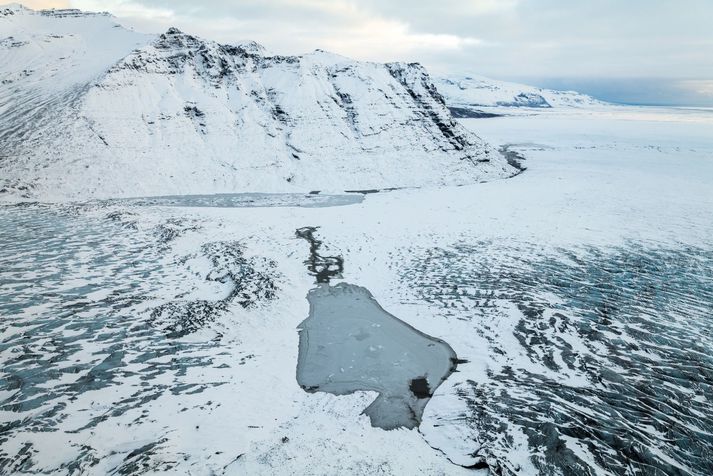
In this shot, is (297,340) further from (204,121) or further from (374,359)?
(204,121)

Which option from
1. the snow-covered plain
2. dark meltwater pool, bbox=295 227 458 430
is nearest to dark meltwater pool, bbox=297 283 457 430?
dark meltwater pool, bbox=295 227 458 430

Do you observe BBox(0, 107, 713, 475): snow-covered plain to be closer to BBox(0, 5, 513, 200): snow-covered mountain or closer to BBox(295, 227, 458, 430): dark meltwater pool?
BBox(295, 227, 458, 430): dark meltwater pool

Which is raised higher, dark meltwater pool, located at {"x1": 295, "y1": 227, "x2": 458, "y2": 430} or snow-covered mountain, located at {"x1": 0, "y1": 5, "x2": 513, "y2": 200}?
snow-covered mountain, located at {"x1": 0, "y1": 5, "x2": 513, "y2": 200}

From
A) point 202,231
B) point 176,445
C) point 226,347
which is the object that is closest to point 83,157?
point 202,231

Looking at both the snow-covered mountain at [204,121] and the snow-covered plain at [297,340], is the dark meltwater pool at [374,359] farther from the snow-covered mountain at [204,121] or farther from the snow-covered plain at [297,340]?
the snow-covered mountain at [204,121]

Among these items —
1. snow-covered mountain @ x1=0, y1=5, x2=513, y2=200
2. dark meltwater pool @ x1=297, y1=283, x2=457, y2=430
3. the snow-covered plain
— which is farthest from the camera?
snow-covered mountain @ x1=0, y1=5, x2=513, y2=200

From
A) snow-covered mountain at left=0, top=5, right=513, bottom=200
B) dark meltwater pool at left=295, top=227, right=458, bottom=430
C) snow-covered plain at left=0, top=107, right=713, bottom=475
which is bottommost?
dark meltwater pool at left=295, top=227, right=458, bottom=430

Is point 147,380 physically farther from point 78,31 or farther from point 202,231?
point 78,31

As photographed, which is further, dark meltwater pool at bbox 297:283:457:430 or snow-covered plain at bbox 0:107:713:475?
dark meltwater pool at bbox 297:283:457:430
